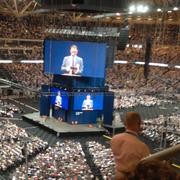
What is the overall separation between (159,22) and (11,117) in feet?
45.1

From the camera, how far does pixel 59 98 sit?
16.3 metres

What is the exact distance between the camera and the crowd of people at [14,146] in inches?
420

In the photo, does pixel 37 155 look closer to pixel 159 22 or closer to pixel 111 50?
pixel 111 50

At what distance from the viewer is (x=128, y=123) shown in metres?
2.66

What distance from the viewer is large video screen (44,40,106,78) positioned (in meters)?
15.6

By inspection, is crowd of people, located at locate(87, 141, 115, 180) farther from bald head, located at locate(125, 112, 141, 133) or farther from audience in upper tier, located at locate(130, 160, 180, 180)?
audience in upper tier, located at locate(130, 160, 180, 180)

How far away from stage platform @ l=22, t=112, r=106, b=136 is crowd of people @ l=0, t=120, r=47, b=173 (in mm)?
1549

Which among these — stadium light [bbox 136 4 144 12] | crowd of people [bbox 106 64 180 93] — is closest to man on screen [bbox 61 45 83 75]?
stadium light [bbox 136 4 144 12]

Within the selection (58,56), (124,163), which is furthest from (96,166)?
(124,163)

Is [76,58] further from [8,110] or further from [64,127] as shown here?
[8,110]

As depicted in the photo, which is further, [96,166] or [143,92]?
[143,92]

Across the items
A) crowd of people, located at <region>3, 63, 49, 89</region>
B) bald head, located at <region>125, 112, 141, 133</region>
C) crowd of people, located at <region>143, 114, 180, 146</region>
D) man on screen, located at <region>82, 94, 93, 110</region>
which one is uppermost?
bald head, located at <region>125, 112, 141, 133</region>

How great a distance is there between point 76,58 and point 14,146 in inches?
210

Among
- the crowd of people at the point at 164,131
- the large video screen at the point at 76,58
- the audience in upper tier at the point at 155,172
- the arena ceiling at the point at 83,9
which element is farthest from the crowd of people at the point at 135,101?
the audience in upper tier at the point at 155,172
